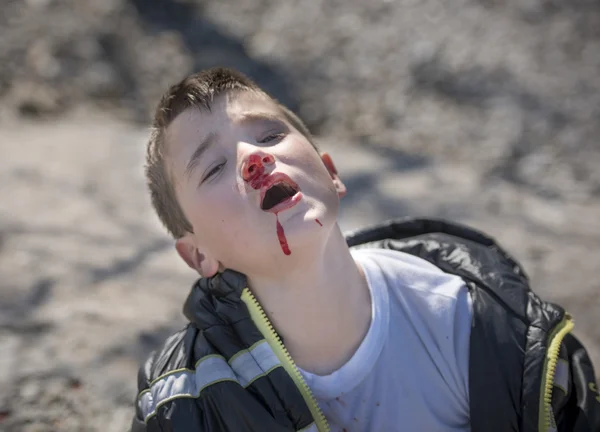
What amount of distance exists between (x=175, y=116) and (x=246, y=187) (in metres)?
0.35

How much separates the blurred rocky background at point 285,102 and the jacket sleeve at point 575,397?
64cm

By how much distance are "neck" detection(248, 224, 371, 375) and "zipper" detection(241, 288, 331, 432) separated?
0.09 feet

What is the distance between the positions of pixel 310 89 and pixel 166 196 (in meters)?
2.32

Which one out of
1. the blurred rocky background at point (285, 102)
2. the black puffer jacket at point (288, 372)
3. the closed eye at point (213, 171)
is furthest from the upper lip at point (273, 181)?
the blurred rocky background at point (285, 102)

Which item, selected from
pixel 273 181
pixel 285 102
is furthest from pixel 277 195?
pixel 285 102

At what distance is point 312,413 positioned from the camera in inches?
68.2

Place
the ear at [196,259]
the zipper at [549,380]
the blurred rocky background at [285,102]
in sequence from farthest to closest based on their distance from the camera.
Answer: the blurred rocky background at [285,102] < the ear at [196,259] < the zipper at [549,380]

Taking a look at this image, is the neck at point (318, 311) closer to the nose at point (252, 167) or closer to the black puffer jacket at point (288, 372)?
the black puffer jacket at point (288, 372)

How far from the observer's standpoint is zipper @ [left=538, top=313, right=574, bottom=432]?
5.74ft

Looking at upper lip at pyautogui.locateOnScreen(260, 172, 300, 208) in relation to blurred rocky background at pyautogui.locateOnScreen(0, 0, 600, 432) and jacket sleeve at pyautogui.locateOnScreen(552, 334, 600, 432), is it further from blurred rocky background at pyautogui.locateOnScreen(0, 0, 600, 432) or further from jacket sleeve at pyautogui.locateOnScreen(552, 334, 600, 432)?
blurred rocky background at pyautogui.locateOnScreen(0, 0, 600, 432)

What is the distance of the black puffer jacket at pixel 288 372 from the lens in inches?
67.6

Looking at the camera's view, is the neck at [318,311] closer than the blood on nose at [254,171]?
No

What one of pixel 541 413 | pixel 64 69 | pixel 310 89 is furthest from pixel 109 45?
pixel 541 413

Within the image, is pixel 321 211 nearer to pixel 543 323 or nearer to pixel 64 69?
pixel 543 323
